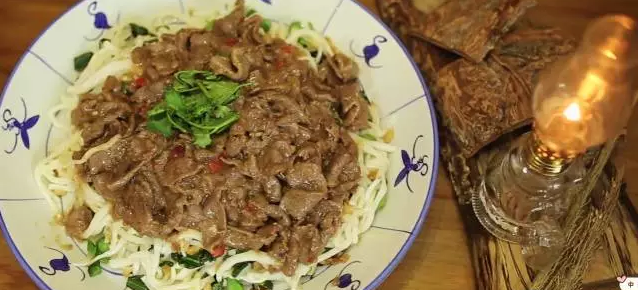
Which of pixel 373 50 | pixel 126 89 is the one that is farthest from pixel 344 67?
pixel 126 89

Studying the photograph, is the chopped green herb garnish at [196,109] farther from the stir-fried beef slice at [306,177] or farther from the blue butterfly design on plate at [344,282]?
the blue butterfly design on plate at [344,282]

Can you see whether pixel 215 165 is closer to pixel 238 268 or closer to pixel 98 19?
pixel 238 268

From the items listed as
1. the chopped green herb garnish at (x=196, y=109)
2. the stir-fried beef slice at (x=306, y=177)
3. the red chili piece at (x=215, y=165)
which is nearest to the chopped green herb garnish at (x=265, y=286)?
the stir-fried beef slice at (x=306, y=177)

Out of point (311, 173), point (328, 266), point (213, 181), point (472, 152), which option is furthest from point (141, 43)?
point (472, 152)

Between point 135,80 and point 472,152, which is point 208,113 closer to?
point 135,80

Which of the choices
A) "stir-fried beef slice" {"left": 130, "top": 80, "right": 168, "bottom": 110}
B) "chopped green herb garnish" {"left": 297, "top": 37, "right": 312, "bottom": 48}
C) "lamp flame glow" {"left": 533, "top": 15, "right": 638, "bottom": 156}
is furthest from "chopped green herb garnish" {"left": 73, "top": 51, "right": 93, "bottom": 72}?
"lamp flame glow" {"left": 533, "top": 15, "right": 638, "bottom": 156}

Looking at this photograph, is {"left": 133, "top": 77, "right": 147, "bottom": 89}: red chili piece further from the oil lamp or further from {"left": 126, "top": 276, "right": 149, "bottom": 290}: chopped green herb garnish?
the oil lamp
